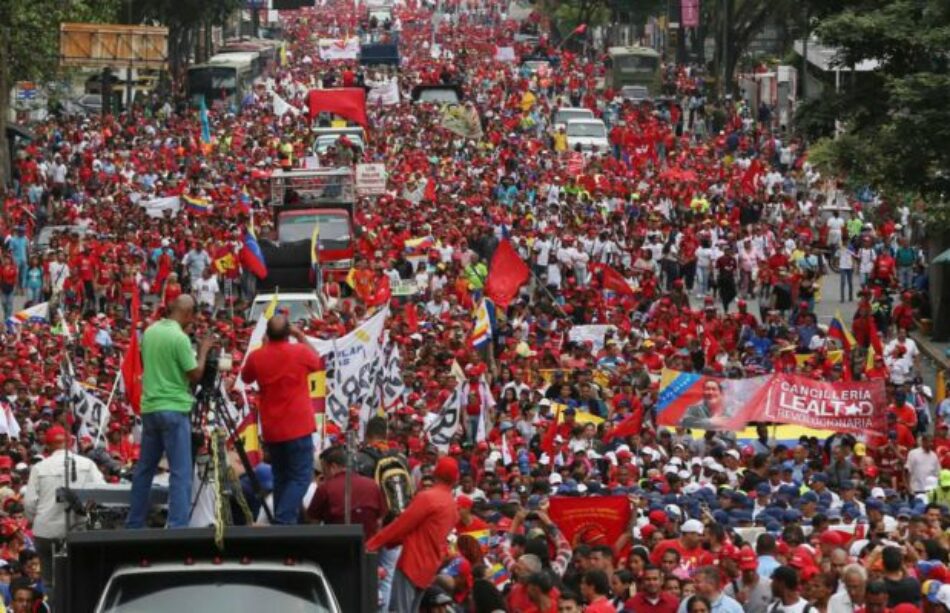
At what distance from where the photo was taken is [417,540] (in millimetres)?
12859

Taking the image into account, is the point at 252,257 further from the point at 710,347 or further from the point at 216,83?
the point at 216,83

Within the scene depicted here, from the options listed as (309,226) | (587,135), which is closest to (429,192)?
(309,226)

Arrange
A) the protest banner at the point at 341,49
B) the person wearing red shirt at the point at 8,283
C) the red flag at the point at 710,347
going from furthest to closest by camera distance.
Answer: the protest banner at the point at 341,49
the person wearing red shirt at the point at 8,283
the red flag at the point at 710,347

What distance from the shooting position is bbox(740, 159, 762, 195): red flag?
46.7 meters

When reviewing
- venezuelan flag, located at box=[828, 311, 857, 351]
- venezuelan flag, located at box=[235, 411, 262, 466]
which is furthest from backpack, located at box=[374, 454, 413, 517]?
venezuelan flag, located at box=[828, 311, 857, 351]

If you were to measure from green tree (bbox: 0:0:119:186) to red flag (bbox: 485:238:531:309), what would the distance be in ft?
74.7

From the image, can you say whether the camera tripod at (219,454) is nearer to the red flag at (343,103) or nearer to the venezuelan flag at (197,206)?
the venezuelan flag at (197,206)

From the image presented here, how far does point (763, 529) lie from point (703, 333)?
1298cm

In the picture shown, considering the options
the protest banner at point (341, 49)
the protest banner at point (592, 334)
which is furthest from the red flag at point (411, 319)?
the protest banner at point (341, 49)

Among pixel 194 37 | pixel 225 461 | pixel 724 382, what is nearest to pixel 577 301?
pixel 724 382

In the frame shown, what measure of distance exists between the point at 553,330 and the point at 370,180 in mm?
16403

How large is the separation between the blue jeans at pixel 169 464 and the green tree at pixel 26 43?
4014 cm

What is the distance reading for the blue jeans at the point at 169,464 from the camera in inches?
479

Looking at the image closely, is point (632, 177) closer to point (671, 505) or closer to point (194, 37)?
point (671, 505)
